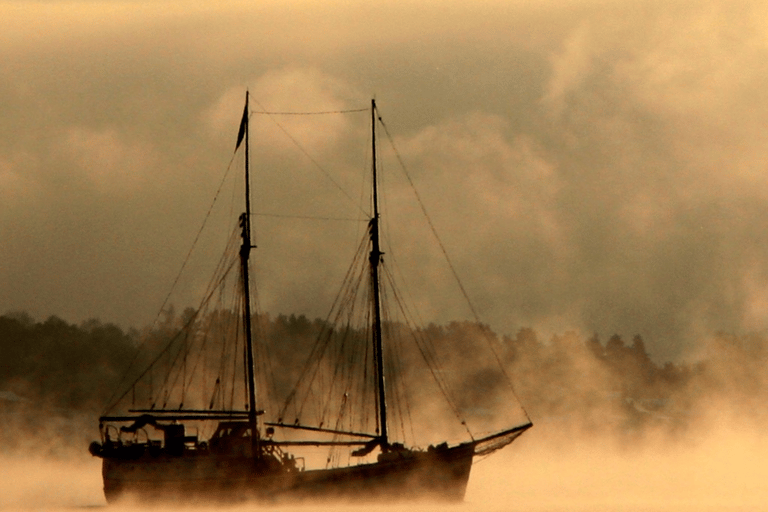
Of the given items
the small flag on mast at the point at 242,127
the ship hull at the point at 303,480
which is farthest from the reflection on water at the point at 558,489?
the small flag on mast at the point at 242,127

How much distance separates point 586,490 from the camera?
490 ft

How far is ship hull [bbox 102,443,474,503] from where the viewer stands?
Answer: 394 ft

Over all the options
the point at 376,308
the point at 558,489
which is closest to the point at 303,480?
the point at 376,308

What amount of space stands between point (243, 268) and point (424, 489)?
68.9ft

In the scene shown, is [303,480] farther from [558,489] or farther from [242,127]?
[558,489]

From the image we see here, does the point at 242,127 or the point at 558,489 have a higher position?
the point at 242,127

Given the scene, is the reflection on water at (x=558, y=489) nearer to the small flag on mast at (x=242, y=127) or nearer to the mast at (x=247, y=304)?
the mast at (x=247, y=304)

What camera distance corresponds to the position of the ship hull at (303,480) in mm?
120188

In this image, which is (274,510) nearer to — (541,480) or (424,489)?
(424,489)

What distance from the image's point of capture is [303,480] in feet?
398

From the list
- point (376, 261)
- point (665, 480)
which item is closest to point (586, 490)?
point (665, 480)

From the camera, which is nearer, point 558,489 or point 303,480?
point 303,480

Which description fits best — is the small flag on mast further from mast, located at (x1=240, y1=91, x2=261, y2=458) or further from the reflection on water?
the reflection on water

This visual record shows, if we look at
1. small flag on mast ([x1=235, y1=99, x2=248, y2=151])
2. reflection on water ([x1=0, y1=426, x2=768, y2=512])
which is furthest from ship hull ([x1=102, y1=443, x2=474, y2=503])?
small flag on mast ([x1=235, y1=99, x2=248, y2=151])
